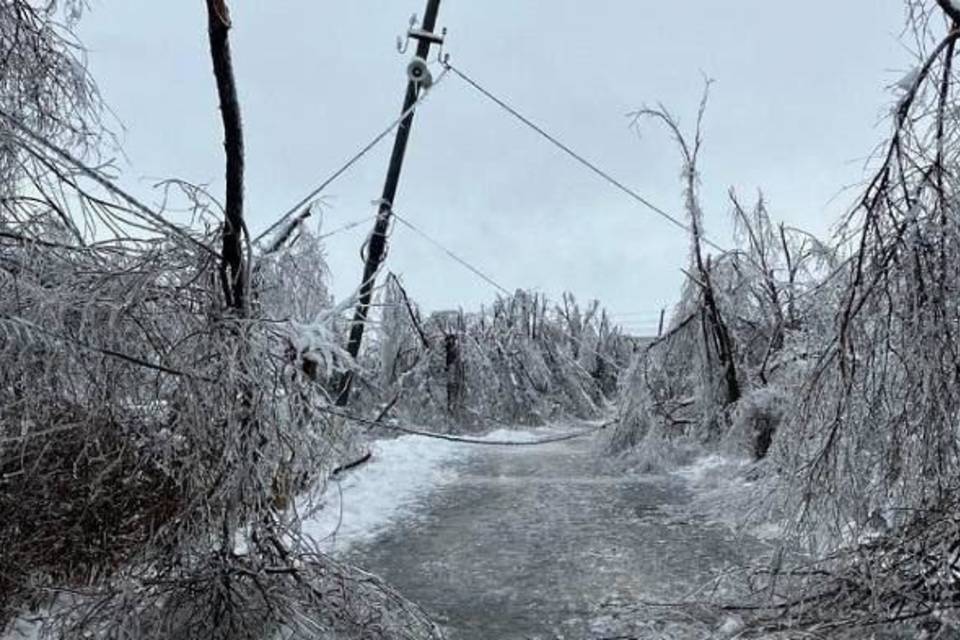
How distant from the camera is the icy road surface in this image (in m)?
4.38

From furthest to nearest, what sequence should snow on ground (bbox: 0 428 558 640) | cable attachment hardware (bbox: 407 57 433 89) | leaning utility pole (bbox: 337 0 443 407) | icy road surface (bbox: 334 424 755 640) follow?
leaning utility pole (bbox: 337 0 443 407) < cable attachment hardware (bbox: 407 57 433 89) < snow on ground (bbox: 0 428 558 640) < icy road surface (bbox: 334 424 755 640)

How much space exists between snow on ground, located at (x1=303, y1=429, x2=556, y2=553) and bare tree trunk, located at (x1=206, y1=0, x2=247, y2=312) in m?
1.64

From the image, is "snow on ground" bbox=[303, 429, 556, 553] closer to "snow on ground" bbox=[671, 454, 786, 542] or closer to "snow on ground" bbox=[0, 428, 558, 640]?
"snow on ground" bbox=[0, 428, 558, 640]

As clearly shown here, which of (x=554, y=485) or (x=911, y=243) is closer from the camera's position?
(x=911, y=243)

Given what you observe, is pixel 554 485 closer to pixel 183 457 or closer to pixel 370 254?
pixel 370 254

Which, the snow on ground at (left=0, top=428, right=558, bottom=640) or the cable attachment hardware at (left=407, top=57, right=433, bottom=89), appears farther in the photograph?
the cable attachment hardware at (left=407, top=57, right=433, bottom=89)

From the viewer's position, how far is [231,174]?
329cm

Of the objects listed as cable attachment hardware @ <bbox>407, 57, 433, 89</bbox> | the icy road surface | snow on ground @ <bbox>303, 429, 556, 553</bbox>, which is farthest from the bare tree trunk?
cable attachment hardware @ <bbox>407, 57, 433, 89</bbox>

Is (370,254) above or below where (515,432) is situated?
above

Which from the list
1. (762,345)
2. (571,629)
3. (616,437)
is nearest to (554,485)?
(616,437)

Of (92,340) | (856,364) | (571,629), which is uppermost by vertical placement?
(856,364)

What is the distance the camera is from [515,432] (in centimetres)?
1612

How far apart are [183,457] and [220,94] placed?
1.42m

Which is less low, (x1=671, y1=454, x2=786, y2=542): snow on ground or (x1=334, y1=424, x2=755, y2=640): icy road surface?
(x1=671, y1=454, x2=786, y2=542): snow on ground
